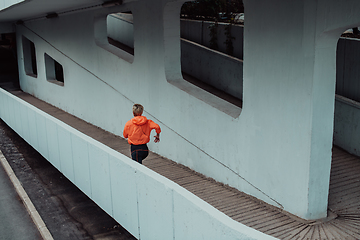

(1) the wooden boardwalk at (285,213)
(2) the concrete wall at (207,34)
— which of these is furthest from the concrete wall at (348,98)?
(2) the concrete wall at (207,34)

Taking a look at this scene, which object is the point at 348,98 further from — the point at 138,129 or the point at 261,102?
the point at 138,129

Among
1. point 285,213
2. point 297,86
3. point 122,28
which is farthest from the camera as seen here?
point 122,28

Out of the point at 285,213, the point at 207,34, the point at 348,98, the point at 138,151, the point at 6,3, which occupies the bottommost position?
the point at 285,213

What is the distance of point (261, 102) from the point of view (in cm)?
712

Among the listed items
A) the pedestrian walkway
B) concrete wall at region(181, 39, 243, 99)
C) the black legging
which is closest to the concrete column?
the black legging

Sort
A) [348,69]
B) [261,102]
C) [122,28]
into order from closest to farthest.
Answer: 1. [261,102]
2. [348,69]
3. [122,28]

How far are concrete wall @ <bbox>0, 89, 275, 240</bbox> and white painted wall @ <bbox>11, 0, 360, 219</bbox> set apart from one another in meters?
2.66

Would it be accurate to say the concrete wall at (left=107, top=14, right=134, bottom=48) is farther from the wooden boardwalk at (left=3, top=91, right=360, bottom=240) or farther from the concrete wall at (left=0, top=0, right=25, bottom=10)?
the wooden boardwalk at (left=3, top=91, right=360, bottom=240)

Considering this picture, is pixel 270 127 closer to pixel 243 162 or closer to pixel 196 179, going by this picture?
pixel 243 162

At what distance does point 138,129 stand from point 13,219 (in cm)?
312

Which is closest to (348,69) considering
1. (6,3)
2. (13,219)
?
(13,219)

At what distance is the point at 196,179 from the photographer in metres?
8.77

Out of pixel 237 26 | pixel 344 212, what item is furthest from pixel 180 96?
pixel 237 26

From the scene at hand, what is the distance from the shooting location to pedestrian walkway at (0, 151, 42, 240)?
7.02 m
